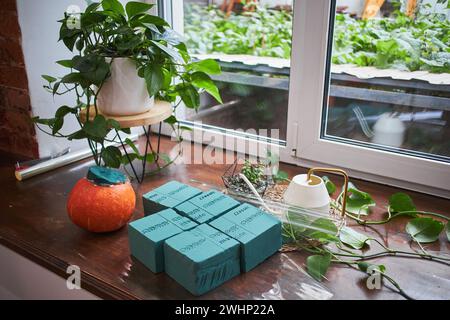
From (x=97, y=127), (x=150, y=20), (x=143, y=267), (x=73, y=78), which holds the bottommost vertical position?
(x=143, y=267)

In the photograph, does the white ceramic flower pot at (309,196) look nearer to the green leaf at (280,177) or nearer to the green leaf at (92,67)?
the green leaf at (280,177)

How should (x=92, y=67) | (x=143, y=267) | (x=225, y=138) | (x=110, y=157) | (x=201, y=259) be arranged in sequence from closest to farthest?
(x=201, y=259) → (x=143, y=267) → (x=92, y=67) → (x=110, y=157) → (x=225, y=138)

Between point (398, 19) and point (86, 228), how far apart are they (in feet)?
3.08

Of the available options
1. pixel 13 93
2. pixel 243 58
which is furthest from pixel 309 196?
pixel 13 93

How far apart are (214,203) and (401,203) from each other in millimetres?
463

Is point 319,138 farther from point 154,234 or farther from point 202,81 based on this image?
point 154,234

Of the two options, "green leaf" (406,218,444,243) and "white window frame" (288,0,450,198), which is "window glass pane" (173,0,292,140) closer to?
"white window frame" (288,0,450,198)

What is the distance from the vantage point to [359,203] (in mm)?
1077

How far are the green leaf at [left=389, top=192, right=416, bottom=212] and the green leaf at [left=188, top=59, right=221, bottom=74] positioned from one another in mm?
569

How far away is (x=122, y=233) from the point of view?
3.33 ft

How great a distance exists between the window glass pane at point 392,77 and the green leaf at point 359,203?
0.22m

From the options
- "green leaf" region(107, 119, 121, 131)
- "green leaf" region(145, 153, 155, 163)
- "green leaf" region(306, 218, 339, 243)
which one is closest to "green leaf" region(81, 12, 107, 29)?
"green leaf" region(107, 119, 121, 131)
